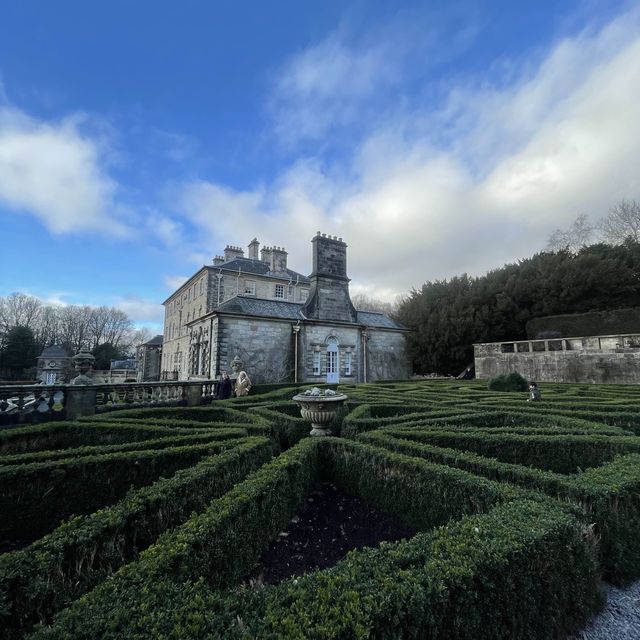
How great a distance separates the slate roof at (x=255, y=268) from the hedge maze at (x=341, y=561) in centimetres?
2628

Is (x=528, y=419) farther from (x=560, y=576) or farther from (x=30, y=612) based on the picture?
(x=30, y=612)

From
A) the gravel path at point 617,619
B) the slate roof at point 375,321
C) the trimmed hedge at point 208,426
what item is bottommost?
the gravel path at point 617,619

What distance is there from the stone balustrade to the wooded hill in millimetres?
18132

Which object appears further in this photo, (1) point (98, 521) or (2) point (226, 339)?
(2) point (226, 339)

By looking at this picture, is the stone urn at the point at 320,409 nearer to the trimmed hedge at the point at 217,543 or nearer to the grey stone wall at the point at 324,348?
the trimmed hedge at the point at 217,543

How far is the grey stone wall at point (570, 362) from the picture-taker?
48.4ft

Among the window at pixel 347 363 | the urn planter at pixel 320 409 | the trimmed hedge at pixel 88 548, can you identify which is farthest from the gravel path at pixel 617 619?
the window at pixel 347 363

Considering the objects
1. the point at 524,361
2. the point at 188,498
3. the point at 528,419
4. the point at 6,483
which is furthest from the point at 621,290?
the point at 6,483

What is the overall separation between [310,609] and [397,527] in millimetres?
2493

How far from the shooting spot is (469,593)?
183cm

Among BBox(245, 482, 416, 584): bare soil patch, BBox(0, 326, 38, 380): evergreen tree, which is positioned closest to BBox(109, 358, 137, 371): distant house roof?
→ BBox(0, 326, 38, 380): evergreen tree

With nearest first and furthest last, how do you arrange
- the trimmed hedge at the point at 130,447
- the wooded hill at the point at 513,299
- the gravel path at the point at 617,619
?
the gravel path at the point at 617,619
the trimmed hedge at the point at 130,447
the wooded hill at the point at 513,299

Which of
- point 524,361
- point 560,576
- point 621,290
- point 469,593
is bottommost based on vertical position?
point 560,576

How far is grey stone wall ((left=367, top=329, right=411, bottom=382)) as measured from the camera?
2103cm
